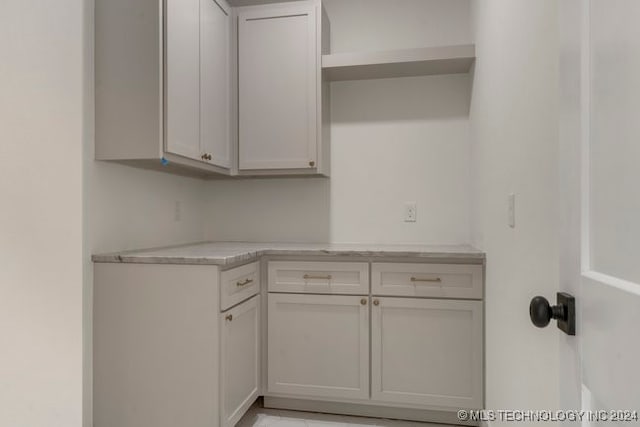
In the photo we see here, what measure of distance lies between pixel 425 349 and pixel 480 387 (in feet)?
1.03

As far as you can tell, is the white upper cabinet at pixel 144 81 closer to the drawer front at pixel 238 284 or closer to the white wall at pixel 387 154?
the drawer front at pixel 238 284

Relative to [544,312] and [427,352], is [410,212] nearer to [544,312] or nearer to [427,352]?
[427,352]

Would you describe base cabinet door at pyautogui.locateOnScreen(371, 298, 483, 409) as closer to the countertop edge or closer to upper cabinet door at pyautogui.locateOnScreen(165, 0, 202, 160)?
the countertop edge

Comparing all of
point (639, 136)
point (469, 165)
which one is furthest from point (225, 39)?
point (639, 136)

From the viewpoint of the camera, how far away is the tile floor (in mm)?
2104

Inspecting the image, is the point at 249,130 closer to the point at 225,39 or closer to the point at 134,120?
the point at 225,39

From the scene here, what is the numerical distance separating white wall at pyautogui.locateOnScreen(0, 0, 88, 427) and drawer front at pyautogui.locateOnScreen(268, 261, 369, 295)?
3.06 ft

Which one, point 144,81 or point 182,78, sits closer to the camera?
point 144,81

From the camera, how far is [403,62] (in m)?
2.31

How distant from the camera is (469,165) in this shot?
2.48m

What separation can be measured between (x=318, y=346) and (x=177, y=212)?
116 cm

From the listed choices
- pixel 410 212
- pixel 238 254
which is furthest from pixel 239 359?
pixel 410 212

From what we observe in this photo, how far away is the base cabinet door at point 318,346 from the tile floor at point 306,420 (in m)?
0.12

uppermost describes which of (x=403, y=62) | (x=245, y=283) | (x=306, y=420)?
(x=403, y=62)
